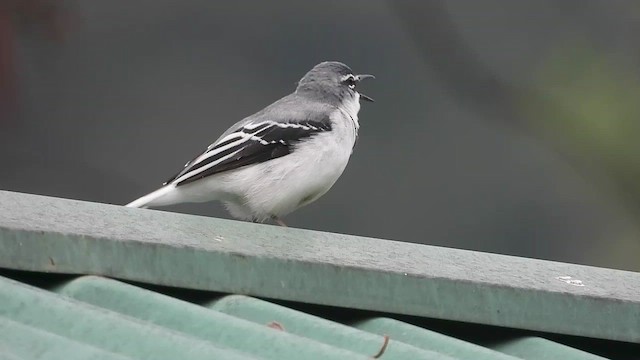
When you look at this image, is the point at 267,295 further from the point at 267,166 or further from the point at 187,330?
the point at 267,166

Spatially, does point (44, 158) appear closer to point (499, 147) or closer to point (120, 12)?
point (120, 12)

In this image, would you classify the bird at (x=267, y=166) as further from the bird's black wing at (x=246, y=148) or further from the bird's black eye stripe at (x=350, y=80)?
the bird's black eye stripe at (x=350, y=80)

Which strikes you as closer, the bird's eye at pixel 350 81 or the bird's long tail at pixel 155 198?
the bird's long tail at pixel 155 198

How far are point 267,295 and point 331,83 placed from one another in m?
3.05

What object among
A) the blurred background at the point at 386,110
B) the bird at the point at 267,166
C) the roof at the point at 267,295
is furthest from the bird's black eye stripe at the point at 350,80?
the roof at the point at 267,295

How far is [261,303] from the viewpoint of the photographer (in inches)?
115

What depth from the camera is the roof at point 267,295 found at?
96.6 inches

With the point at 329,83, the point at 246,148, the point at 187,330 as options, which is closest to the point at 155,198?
the point at 246,148

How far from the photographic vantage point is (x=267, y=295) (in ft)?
Answer: 9.87

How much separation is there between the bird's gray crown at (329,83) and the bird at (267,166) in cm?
47

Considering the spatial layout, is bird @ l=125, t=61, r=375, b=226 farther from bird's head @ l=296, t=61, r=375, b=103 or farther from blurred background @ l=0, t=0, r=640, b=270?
blurred background @ l=0, t=0, r=640, b=270

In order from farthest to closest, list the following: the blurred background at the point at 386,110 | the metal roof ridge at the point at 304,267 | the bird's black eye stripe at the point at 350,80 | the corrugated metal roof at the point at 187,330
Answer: the blurred background at the point at 386,110, the bird's black eye stripe at the point at 350,80, the metal roof ridge at the point at 304,267, the corrugated metal roof at the point at 187,330

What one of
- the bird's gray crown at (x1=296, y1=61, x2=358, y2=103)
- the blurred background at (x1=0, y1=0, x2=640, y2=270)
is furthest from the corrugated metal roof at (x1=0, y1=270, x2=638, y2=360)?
the blurred background at (x1=0, y1=0, x2=640, y2=270)

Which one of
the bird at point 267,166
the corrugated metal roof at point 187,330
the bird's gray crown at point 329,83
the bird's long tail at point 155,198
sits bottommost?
the corrugated metal roof at point 187,330
